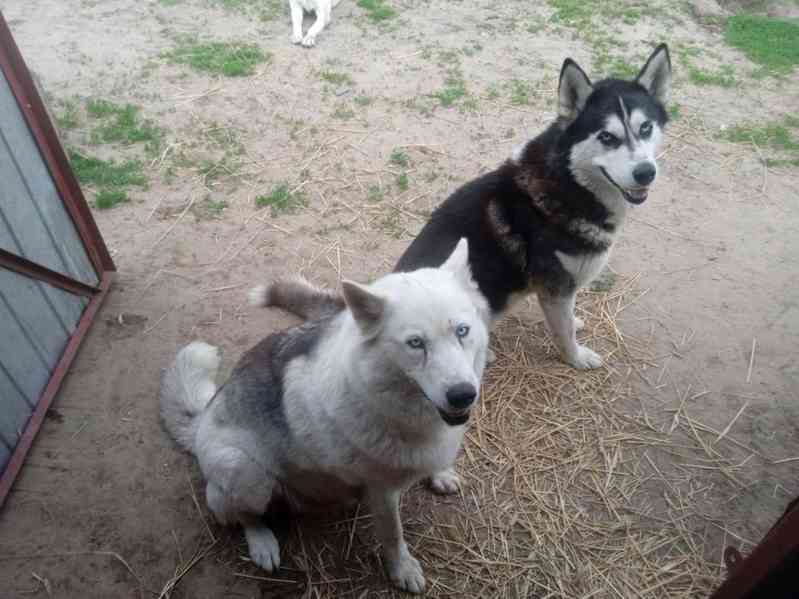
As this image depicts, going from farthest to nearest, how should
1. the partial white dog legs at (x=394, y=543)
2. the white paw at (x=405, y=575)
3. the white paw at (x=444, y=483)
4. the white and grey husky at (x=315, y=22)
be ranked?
the white and grey husky at (x=315, y=22)
the white paw at (x=444, y=483)
the white paw at (x=405, y=575)
the partial white dog legs at (x=394, y=543)

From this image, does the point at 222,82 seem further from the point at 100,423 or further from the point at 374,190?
the point at 100,423

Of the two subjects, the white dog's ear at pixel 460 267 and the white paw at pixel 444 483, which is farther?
the white paw at pixel 444 483

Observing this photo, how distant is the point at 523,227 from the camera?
350cm

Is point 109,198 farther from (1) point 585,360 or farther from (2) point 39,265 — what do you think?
(1) point 585,360

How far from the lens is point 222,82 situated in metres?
6.90

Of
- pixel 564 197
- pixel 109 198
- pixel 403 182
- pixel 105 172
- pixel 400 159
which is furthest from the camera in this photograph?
pixel 400 159

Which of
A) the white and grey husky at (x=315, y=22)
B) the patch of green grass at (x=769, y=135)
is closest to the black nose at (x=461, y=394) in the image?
the patch of green grass at (x=769, y=135)

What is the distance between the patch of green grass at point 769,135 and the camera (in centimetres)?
627

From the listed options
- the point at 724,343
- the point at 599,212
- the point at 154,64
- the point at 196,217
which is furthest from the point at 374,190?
the point at 154,64

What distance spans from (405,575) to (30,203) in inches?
139

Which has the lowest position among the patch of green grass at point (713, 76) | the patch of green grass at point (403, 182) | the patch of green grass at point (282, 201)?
the patch of green grass at point (713, 76)

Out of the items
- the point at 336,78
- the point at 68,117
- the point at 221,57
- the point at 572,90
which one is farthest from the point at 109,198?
the point at 572,90

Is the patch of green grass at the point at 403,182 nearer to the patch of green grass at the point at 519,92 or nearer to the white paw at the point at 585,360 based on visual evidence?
the patch of green grass at the point at 519,92

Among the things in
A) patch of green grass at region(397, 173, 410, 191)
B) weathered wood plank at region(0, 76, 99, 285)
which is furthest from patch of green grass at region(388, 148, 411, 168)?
weathered wood plank at region(0, 76, 99, 285)
